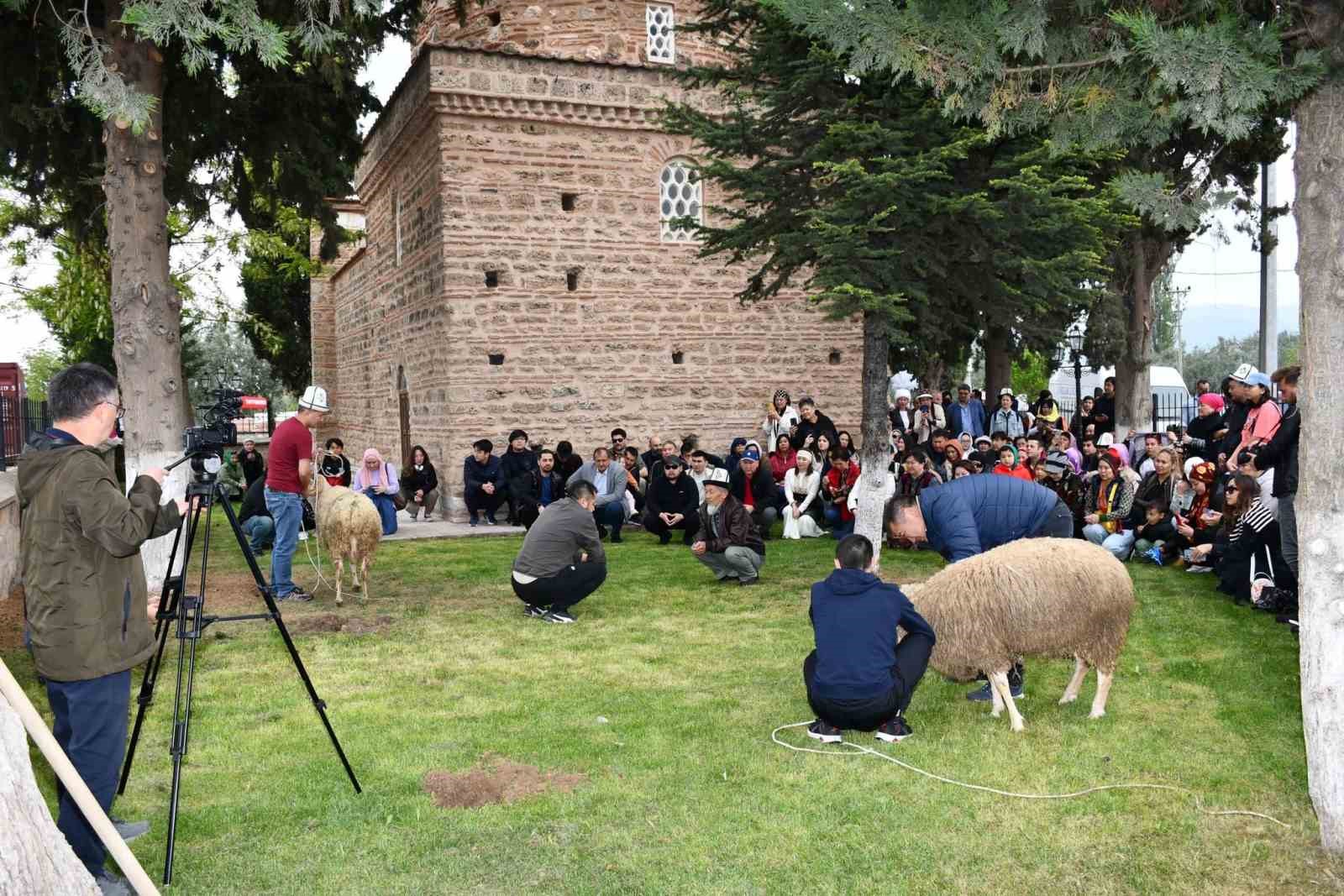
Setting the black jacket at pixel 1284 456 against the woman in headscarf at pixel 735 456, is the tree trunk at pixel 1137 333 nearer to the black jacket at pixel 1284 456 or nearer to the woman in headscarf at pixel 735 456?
the woman in headscarf at pixel 735 456

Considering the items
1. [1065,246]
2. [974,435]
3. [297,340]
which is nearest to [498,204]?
[974,435]

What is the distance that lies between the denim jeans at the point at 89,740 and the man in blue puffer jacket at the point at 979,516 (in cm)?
475

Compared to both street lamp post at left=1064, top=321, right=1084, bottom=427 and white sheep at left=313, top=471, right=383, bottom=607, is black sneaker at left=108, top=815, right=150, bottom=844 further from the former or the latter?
street lamp post at left=1064, top=321, right=1084, bottom=427

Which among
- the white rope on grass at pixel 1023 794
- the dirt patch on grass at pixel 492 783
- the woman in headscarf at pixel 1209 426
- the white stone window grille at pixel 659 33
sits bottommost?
the dirt patch on grass at pixel 492 783

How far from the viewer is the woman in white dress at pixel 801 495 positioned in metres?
14.5

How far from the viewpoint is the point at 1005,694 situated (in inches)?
246

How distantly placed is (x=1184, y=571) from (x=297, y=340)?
1186 inches

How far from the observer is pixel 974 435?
17.2 meters

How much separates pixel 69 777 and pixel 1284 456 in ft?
25.6

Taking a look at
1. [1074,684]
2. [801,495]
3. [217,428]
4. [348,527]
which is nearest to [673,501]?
[801,495]

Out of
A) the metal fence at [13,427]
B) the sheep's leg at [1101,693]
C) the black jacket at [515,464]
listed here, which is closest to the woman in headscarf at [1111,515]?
the sheep's leg at [1101,693]

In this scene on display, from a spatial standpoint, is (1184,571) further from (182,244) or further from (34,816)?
(182,244)

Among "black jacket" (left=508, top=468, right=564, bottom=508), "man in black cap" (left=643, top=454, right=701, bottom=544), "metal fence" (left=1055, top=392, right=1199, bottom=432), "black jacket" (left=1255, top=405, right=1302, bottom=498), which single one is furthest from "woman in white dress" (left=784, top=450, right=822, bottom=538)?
"metal fence" (left=1055, top=392, right=1199, bottom=432)

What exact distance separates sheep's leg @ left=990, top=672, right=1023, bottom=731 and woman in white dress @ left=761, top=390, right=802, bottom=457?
1075 cm
